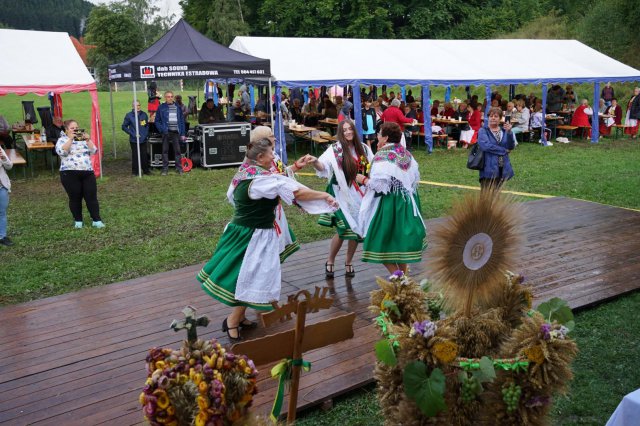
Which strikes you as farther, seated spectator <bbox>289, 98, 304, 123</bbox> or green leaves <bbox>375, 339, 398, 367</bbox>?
seated spectator <bbox>289, 98, 304, 123</bbox>

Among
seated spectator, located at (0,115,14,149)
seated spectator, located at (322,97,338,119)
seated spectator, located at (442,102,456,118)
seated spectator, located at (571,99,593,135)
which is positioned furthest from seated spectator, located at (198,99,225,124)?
seated spectator, located at (571,99,593,135)

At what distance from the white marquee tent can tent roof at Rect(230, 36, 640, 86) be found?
4.10 m

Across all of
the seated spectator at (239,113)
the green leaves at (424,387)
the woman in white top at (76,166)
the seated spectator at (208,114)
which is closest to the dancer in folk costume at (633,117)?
the seated spectator at (239,113)

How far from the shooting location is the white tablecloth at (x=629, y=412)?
2.37 m

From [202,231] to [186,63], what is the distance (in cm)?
547

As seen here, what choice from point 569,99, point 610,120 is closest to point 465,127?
point 569,99

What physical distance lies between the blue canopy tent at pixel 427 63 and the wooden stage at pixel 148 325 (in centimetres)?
857

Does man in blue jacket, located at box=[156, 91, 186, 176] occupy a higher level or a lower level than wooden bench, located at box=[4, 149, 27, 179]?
higher

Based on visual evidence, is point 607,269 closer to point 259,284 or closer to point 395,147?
point 395,147

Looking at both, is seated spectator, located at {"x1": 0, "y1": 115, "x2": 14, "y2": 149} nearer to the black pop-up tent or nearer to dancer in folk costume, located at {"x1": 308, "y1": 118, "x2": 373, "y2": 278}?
the black pop-up tent

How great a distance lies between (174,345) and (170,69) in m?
8.97

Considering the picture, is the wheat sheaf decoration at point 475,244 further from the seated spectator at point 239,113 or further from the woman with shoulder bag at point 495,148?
the seated spectator at point 239,113

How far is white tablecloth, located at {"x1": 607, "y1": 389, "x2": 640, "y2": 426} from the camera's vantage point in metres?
2.37

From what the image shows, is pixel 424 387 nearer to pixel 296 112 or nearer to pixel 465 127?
pixel 465 127
